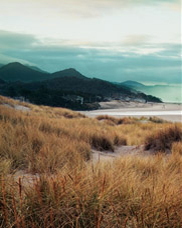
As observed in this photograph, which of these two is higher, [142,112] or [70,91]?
[70,91]

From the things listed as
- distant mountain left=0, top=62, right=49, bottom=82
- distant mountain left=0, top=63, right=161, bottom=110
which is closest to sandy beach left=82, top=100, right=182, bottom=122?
distant mountain left=0, top=63, right=161, bottom=110

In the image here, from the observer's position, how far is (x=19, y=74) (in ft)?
529

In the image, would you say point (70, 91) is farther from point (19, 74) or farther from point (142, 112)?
point (19, 74)

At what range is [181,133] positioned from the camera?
7.76 metres

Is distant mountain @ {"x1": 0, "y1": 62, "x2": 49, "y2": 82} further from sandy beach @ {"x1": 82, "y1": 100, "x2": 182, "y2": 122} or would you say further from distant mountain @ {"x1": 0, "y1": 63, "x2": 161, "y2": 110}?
sandy beach @ {"x1": 82, "y1": 100, "x2": 182, "y2": 122}

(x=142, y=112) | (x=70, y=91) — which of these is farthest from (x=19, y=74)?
(x=142, y=112)

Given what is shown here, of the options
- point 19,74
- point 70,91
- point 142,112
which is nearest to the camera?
point 142,112

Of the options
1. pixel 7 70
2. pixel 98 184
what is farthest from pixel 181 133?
pixel 7 70

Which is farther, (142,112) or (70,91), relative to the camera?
(70,91)

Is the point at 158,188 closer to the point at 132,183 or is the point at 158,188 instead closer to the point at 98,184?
the point at 132,183

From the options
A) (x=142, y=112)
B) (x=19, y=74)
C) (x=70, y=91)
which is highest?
(x=19, y=74)

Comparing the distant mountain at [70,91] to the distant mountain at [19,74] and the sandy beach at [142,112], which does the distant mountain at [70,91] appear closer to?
the distant mountain at [19,74]

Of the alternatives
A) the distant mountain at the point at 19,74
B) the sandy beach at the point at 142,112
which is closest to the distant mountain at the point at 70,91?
the distant mountain at the point at 19,74

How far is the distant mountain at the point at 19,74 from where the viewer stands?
6093 inches
